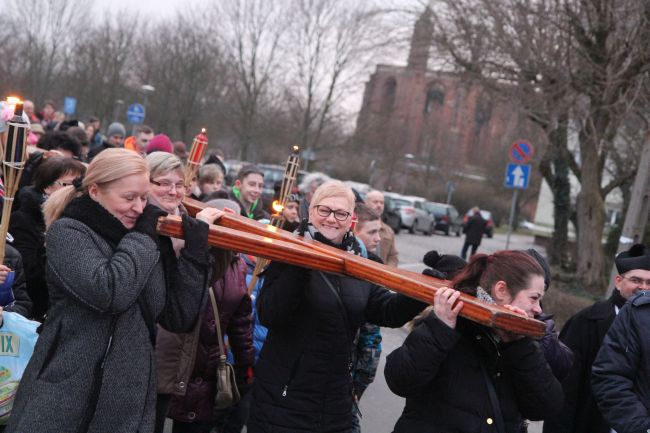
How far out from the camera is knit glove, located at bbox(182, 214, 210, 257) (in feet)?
8.29

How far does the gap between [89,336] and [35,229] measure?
219 cm

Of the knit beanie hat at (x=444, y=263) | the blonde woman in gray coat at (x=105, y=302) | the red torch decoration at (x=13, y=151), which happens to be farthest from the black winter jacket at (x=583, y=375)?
the red torch decoration at (x=13, y=151)

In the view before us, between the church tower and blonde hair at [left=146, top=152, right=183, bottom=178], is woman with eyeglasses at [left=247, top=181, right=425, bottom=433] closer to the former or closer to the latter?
blonde hair at [left=146, top=152, right=183, bottom=178]

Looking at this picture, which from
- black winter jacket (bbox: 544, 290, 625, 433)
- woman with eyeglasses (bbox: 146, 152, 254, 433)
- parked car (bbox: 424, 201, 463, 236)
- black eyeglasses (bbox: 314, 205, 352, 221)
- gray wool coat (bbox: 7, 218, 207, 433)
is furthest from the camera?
parked car (bbox: 424, 201, 463, 236)

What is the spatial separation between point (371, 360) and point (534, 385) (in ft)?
4.43

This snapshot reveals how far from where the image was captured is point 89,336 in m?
2.45

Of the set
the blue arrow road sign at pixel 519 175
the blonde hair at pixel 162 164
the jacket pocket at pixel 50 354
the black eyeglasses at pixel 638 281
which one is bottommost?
the jacket pocket at pixel 50 354

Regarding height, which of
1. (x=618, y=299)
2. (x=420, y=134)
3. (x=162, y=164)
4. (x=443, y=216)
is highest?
(x=420, y=134)

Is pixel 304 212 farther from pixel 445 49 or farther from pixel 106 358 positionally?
pixel 445 49

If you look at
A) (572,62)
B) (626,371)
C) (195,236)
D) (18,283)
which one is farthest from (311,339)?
(572,62)

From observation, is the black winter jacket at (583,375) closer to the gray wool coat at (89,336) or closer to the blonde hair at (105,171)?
the gray wool coat at (89,336)

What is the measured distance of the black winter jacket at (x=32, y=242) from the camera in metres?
4.26

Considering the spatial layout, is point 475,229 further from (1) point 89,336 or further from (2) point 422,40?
(1) point 89,336

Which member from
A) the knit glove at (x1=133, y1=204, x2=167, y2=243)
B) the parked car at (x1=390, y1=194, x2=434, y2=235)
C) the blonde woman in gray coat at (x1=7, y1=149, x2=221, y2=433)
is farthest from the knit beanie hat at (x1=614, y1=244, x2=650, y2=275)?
the parked car at (x1=390, y1=194, x2=434, y2=235)
